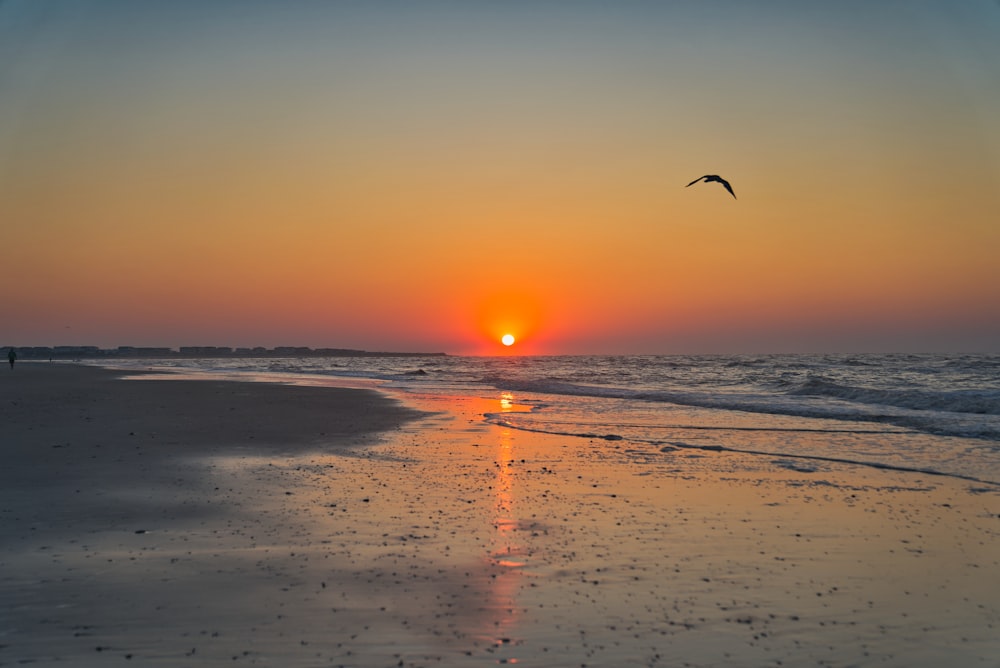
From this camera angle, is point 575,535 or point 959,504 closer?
point 575,535

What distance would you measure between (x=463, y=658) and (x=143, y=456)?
12.2m

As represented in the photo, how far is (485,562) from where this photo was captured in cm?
841

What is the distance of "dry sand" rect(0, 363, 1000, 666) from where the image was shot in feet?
20.2

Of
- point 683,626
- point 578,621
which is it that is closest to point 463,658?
point 578,621

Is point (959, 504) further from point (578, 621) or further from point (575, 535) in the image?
point (578, 621)

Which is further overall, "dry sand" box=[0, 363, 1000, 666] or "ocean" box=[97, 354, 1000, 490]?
"ocean" box=[97, 354, 1000, 490]

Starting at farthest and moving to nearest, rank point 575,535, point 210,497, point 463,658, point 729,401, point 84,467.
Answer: point 729,401 → point 84,467 → point 210,497 → point 575,535 → point 463,658

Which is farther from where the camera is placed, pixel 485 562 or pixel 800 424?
pixel 800 424

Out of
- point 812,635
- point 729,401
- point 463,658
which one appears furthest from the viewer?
point 729,401

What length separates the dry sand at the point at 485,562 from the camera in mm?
6172

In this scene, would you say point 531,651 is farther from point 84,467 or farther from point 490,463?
point 84,467

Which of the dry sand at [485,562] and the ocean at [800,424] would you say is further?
the ocean at [800,424]

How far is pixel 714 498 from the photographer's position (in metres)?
12.2

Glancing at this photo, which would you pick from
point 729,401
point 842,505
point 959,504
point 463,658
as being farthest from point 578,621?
point 729,401
